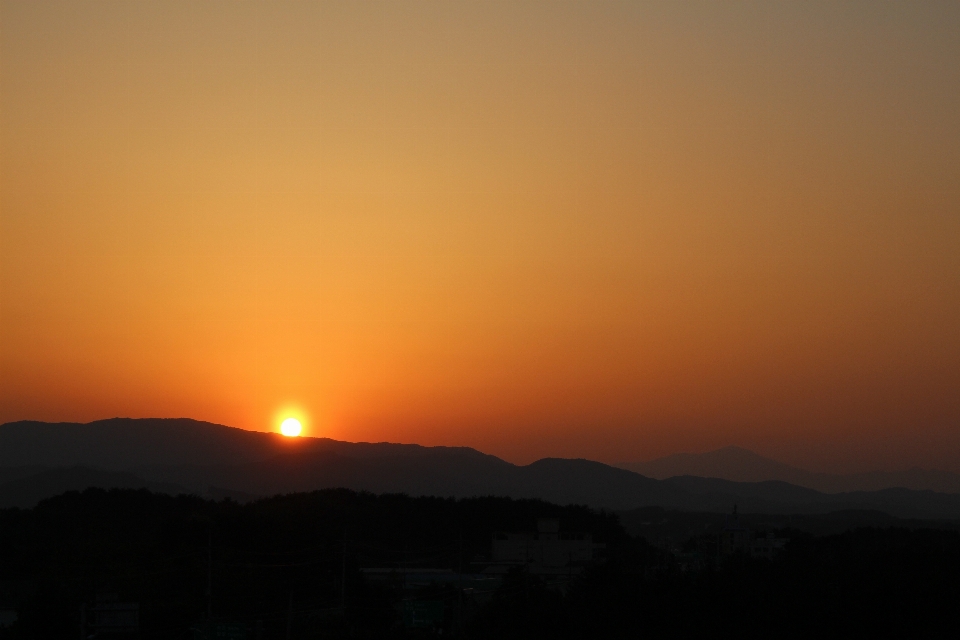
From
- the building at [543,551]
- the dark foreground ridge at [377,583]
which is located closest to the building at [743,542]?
the dark foreground ridge at [377,583]

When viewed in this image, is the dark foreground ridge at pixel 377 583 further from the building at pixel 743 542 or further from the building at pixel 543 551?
the building at pixel 743 542

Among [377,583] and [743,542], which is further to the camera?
[743,542]

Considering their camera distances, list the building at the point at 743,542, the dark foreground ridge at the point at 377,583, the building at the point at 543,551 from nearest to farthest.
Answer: the dark foreground ridge at the point at 377,583, the building at the point at 543,551, the building at the point at 743,542

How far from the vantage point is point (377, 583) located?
49.1 meters

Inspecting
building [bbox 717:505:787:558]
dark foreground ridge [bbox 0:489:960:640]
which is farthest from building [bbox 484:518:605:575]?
building [bbox 717:505:787:558]

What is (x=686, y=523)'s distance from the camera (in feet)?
579

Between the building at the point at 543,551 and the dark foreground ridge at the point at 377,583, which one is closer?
the dark foreground ridge at the point at 377,583

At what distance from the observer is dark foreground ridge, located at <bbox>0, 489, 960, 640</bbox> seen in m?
32.6

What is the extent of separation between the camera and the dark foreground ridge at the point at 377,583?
32.6 m

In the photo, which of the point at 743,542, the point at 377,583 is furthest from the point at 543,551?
the point at 743,542

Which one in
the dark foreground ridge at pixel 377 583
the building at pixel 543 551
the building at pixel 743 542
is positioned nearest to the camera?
the dark foreground ridge at pixel 377 583

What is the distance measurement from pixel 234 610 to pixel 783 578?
68.8 ft

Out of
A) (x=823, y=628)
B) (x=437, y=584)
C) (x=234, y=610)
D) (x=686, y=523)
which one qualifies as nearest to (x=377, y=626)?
(x=234, y=610)

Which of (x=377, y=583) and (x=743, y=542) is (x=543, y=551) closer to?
(x=377, y=583)
